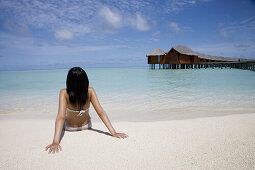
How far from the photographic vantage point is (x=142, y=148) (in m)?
2.15

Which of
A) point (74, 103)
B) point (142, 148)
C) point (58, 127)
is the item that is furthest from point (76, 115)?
point (142, 148)

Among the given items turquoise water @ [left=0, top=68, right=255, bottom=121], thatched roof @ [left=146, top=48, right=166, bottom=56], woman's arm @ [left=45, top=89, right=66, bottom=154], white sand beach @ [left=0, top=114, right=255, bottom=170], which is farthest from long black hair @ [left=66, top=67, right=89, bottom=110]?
thatched roof @ [left=146, top=48, right=166, bottom=56]

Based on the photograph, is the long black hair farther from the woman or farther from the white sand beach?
the white sand beach

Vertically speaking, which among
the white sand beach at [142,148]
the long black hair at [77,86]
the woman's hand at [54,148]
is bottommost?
the white sand beach at [142,148]

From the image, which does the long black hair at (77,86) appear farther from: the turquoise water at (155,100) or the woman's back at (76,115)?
the turquoise water at (155,100)

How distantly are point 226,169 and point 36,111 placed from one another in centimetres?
556

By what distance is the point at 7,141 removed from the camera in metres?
2.47

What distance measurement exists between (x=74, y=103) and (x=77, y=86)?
0.32 metres

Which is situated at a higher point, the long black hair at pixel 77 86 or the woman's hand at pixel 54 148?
the long black hair at pixel 77 86

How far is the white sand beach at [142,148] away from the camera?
1794 mm

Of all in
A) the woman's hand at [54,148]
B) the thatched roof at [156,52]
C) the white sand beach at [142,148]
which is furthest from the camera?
the thatched roof at [156,52]

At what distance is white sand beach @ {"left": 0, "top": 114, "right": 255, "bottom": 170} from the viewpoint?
1.79 meters

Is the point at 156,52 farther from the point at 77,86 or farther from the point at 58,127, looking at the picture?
the point at 58,127

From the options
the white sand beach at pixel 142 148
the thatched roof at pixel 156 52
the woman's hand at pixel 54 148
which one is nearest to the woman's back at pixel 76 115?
the white sand beach at pixel 142 148
